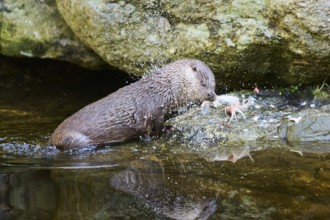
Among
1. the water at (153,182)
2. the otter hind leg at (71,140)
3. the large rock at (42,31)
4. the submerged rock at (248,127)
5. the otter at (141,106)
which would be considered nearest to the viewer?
the water at (153,182)

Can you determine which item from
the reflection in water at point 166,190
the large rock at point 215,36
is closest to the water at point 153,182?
the reflection in water at point 166,190

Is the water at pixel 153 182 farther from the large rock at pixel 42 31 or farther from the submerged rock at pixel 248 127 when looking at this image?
the large rock at pixel 42 31

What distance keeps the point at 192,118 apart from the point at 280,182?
1.82 meters

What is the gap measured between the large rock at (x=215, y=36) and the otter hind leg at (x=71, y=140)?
1.09 meters

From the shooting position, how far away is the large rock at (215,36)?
16.8ft

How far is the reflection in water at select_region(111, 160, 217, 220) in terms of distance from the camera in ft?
10.9

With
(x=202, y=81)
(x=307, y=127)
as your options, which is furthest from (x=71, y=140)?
(x=307, y=127)

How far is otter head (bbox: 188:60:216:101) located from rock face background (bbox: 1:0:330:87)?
0.38 metres

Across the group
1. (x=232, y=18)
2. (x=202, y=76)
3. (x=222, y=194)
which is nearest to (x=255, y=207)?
(x=222, y=194)

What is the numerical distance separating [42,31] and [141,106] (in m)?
1.85

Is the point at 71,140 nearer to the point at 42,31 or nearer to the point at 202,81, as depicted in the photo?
the point at 202,81

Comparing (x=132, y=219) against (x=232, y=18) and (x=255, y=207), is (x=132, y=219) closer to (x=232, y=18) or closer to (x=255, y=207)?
(x=255, y=207)

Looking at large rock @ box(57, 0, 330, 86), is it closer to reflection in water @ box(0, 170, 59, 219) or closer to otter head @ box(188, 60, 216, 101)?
otter head @ box(188, 60, 216, 101)

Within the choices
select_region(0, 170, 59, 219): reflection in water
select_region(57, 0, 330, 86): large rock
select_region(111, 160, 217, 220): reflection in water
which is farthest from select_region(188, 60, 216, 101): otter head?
select_region(0, 170, 59, 219): reflection in water
